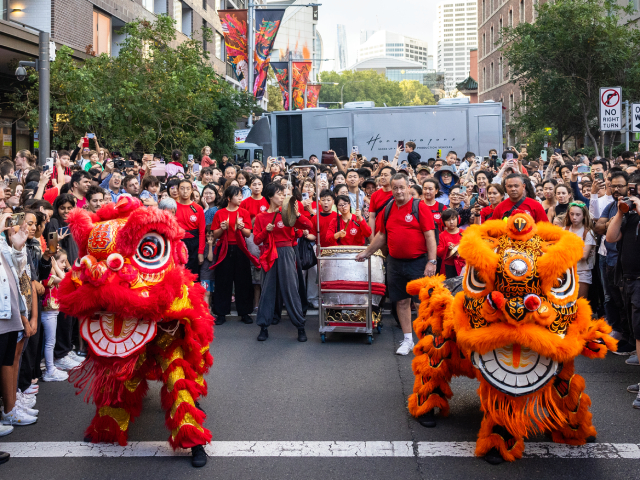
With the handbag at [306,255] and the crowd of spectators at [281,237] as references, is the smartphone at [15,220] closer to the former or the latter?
the crowd of spectators at [281,237]

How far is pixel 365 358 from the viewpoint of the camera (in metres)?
7.75

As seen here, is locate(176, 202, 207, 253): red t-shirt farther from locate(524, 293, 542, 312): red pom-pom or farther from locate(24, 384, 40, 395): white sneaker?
locate(524, 293, 542, 312): red pom-pom

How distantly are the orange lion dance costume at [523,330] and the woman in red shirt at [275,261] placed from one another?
400cm

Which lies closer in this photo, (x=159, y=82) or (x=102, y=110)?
(x=102, y=110)

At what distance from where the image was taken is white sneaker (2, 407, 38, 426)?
566cm

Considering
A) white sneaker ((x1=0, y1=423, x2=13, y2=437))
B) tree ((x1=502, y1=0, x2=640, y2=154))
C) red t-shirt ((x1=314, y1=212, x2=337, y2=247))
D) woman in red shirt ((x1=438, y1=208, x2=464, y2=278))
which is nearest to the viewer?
white sneaker ((x1=0, y1=423, x2=13, y2=437))

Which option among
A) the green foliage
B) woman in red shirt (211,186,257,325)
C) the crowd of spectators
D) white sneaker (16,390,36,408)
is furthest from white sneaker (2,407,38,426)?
the green foliage

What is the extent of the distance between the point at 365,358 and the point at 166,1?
89.0ft

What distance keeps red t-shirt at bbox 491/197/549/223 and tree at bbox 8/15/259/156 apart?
11092 millimetres

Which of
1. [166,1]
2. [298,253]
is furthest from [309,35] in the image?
[298,253]

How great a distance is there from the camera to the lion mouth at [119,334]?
4.96 m

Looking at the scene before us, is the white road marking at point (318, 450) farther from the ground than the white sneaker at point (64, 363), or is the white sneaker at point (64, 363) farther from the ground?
the white sneaker at point (64, 363)

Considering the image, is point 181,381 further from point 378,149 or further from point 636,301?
point 378,149

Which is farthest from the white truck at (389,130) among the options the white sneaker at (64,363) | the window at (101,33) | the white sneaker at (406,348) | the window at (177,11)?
the white sneaker at (64,363)
